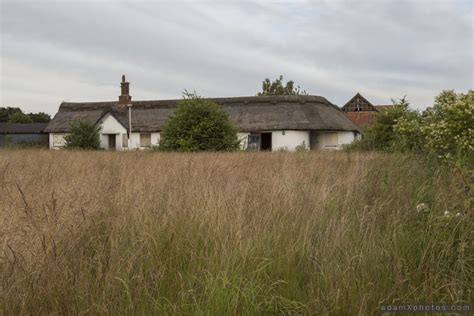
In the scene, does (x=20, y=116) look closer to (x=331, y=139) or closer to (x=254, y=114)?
(x=254, y=114)

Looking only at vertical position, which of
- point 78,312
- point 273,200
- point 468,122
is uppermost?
point 468,122

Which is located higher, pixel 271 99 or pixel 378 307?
pixel 271 99

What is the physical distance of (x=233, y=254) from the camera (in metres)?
2.55

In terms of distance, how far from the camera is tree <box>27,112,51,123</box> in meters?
74.2

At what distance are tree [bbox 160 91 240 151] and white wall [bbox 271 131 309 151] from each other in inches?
459

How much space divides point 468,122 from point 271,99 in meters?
30.2

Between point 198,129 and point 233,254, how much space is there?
55.7 ft

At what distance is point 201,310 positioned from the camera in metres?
2.08

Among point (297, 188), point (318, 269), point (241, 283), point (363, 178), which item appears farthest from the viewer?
point (363, 178)

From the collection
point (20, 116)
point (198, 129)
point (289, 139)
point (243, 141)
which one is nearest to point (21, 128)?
point (20, 116)

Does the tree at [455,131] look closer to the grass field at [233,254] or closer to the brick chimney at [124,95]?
the grass field at [233,254]

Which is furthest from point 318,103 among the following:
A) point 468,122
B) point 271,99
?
point 468,122

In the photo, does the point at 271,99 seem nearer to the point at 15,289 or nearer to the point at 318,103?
the point at 318,103

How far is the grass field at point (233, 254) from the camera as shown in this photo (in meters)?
2.17
